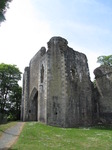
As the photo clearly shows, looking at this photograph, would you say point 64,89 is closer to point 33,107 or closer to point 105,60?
point 33,107

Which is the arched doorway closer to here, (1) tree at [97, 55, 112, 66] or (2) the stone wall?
(2) the stone wall

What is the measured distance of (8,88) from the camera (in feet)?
115

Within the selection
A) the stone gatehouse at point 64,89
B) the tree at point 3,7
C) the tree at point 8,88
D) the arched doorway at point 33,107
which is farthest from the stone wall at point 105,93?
the tree at point 3,7

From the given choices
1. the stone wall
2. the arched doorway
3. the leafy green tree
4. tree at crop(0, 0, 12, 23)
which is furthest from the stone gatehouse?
tree at crop(0, 0, 12, 23)

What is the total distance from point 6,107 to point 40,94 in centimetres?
1495

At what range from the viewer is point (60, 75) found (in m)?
21.0

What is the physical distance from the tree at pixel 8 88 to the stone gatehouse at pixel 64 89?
10564 mm

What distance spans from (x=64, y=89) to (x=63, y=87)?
9.7 inches

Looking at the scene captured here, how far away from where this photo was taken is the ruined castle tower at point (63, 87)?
1977 centimetres

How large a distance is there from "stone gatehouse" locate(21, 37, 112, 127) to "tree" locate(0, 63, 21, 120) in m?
10.6

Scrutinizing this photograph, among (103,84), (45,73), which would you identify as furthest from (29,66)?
(103,84)

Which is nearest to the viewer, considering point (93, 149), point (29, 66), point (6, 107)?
point (93, 149)

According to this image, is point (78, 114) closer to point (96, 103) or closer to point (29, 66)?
point (96, 103)

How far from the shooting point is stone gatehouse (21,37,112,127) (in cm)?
1978
